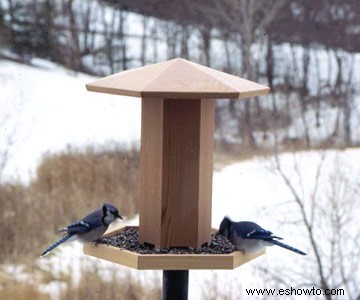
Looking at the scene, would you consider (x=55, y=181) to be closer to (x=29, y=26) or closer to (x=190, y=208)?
(x=29, y=26)

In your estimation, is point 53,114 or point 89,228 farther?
point 53,114

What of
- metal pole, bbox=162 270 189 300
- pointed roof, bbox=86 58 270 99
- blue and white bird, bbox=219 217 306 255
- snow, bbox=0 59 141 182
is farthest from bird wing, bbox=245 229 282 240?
snow, bbox=0 59 141 182

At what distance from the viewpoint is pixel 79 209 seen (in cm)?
320

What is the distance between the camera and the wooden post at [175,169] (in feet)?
4.36

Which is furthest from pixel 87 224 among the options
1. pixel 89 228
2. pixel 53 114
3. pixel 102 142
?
pixel 53 114

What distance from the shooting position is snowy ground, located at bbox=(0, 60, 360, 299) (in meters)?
2.99

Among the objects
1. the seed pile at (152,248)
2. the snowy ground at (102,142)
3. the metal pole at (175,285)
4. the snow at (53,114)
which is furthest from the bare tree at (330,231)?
the metal pole at (175,285)

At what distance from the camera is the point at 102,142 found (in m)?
3.44

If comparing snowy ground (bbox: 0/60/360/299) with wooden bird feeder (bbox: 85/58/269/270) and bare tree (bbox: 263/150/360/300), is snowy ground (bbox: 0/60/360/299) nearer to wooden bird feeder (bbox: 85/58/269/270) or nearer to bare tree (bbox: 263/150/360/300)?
bare tree (bbox: 263/150/360/300)

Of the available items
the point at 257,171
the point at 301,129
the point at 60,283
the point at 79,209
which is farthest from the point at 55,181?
the point at 301,129

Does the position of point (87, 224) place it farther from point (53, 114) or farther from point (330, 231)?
point (53, 114)

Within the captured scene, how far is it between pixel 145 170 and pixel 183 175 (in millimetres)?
75

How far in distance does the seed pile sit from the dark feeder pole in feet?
0.04

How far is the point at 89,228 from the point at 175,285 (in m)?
0.17
